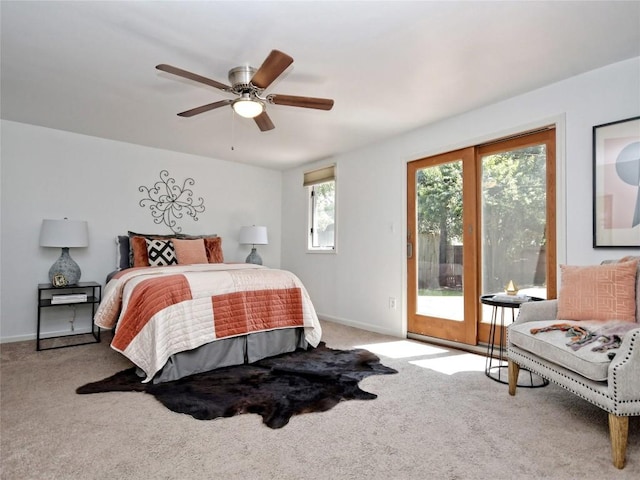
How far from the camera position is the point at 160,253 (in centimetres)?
394

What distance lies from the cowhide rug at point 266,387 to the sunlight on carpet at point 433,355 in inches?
13.6

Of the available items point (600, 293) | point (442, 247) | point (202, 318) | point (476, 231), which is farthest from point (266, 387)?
point (476, 231)

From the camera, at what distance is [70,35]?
7.26 feet

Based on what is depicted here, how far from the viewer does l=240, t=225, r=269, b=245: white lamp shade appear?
200 inches

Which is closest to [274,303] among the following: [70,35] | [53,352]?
[53,352]

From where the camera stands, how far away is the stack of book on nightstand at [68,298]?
3.51 meters

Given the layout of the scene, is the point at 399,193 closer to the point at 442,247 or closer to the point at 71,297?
the point at 442,247

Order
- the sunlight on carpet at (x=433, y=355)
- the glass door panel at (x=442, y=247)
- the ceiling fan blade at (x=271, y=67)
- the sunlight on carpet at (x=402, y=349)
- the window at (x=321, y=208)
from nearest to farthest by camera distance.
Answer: the ceiling fan blade at (x=271, y=67) → the sunlight on carpet at (x=433, y=355) → the sunlight on carpet at (x=402, y=349) → the glass door panel at (x=442, y=247) → the window at (x=321, y=208)

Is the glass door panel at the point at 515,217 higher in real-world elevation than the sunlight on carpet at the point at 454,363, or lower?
higher

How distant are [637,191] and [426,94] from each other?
1.64 meters

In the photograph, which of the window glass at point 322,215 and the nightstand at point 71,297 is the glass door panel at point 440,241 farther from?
the nightstand at point 71,297

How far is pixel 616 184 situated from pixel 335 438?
2.50m

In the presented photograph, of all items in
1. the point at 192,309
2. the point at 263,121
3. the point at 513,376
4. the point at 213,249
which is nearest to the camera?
the point at 513,376

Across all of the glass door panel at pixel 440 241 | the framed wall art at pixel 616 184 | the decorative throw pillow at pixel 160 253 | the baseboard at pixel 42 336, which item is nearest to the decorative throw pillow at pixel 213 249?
the decorative throw pillow at pixel 160 253
